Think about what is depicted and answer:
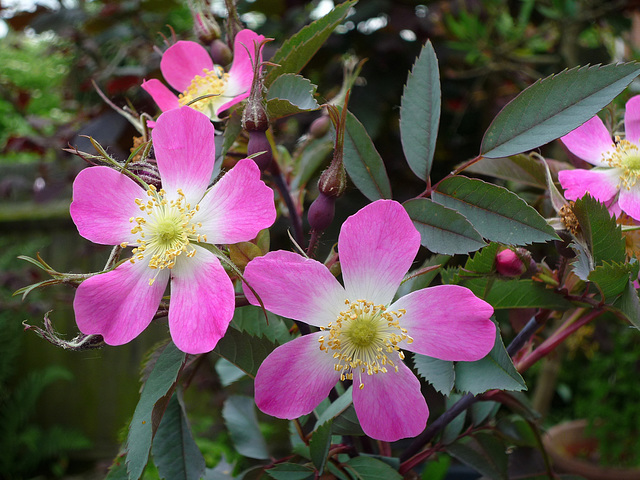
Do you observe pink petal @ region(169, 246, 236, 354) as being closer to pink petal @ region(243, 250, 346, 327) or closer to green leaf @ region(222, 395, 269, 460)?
pink petal @ region(243, 250, 346, 327)

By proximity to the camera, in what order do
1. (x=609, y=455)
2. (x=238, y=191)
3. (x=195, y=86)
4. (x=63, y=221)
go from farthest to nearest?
(x=63, y=221) → (x=609, y=455) → (x=195, y=86) → (x=238, y=191)

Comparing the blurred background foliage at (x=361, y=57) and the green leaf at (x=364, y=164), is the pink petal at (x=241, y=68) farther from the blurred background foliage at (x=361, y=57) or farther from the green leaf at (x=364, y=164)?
the blurred background foliage at (x=361, y=57)

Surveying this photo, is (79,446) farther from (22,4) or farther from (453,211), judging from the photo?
(453,211)

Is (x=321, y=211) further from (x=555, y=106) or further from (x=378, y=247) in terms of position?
(x=555, y=106)

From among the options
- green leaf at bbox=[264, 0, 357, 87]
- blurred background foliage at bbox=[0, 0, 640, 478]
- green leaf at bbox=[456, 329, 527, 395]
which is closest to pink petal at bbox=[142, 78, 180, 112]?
green leaf at bbox=[264, 0, 357, 87]

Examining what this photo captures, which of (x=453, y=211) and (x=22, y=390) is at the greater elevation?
(x=453, y=211)

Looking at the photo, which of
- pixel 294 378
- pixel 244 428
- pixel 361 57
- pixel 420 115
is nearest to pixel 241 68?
pixel 420 115

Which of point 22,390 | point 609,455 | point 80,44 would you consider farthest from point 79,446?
point 609,455
